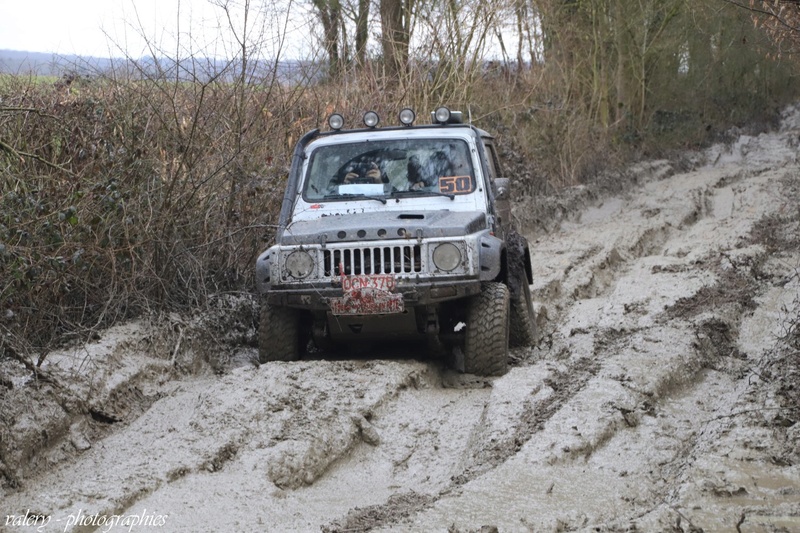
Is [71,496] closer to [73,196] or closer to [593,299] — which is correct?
[73,196]

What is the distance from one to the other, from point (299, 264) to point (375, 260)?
504 mm

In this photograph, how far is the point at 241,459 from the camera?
4.82 meters

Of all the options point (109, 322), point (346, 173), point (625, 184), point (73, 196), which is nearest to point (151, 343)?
point (109, 322)

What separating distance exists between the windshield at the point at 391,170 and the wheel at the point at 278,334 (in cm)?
94

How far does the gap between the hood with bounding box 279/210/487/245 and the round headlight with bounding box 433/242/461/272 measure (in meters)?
0.08

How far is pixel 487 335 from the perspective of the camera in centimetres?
645

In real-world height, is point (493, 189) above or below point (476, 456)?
above

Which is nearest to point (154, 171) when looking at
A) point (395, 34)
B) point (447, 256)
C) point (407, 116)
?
point (407, 116)

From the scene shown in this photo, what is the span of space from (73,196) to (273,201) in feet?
8.81

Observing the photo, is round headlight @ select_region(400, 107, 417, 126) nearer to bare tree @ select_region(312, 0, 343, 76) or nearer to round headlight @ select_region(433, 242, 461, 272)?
round headlight @ select_region(433, 242, 461, 272)

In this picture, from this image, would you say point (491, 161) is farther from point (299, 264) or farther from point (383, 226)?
point (299, 264)

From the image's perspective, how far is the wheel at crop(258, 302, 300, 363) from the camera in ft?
22.1

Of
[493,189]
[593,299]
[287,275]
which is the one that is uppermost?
[493,189]

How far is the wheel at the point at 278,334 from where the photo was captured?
6734mm
